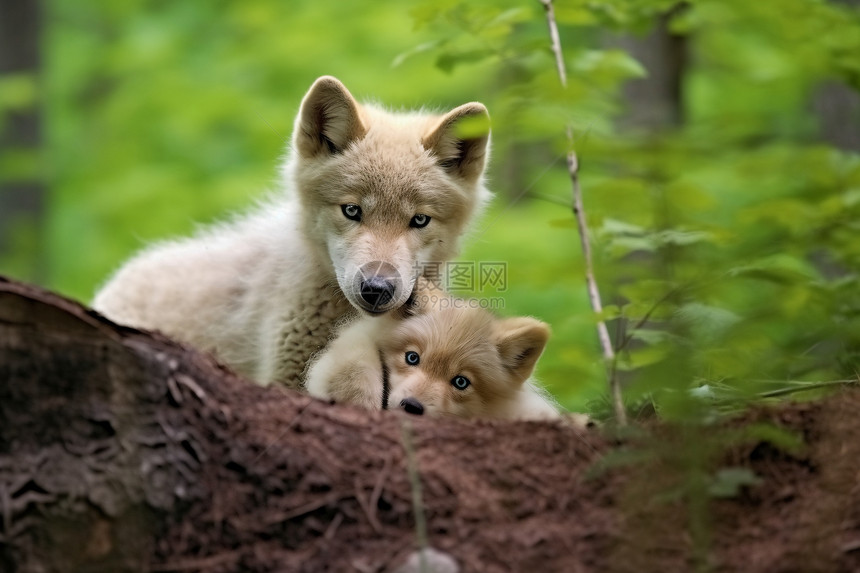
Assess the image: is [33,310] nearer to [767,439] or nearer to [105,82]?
[767,439]

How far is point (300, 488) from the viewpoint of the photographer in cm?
282

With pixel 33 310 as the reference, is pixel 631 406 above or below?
below

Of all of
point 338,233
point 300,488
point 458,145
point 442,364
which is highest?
point 458,145

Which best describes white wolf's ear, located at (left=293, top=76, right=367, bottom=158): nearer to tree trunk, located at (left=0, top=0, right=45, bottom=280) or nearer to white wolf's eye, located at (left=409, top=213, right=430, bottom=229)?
white wolf's eye, located at (left=409, top=213, right=430, bottom=229)

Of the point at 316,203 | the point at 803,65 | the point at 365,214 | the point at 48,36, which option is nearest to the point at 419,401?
the point at 365,214

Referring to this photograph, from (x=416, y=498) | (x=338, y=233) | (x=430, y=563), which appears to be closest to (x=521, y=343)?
(x=338, y=233)

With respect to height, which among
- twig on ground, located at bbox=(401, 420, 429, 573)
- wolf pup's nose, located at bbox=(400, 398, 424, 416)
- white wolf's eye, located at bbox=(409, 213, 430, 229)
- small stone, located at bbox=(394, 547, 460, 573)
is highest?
white wolf's eye, located at bbox=(409, 213, 430, 229)

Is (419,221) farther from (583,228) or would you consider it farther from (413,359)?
(583,228)

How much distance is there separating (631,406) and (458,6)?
7.41 feet

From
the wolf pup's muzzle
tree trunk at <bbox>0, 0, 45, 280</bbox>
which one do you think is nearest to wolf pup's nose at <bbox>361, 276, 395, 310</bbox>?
the wolf pup's muzzle

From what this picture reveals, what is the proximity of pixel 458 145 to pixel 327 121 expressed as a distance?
0.84 meters

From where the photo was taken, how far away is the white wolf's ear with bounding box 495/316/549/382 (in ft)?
14.8

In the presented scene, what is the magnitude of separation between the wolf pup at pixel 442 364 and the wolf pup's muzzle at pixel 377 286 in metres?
0.11

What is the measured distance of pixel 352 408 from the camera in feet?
11.3
